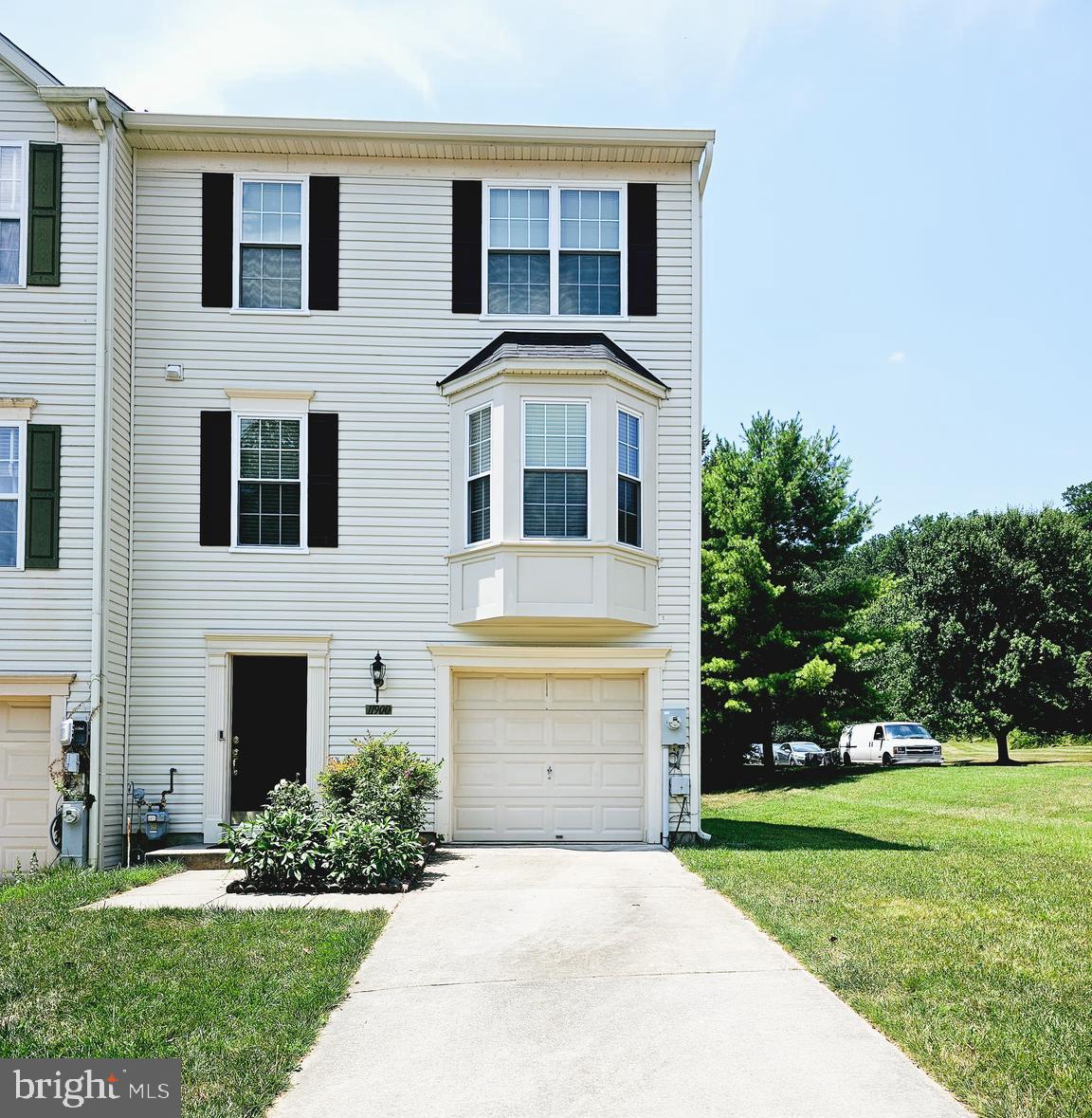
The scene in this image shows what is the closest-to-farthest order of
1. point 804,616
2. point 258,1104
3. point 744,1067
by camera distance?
point 258,1104
point 744,1067
point 804,616

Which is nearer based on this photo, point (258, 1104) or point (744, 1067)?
point (258, 1104)

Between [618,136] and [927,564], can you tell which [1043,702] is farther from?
[618,136]

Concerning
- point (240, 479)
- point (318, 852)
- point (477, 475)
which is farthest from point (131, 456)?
point (318, 852)

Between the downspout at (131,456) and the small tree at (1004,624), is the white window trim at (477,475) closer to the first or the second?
the downspout at (131,456)

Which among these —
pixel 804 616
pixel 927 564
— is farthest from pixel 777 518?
pixel 927 564

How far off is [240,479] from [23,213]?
3.91 meters

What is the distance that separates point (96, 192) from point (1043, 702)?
26442 mm

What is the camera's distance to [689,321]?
581 inches

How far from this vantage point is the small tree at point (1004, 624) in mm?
30969

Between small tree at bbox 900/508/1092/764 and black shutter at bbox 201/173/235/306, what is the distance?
2225cm

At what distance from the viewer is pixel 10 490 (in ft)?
44.5

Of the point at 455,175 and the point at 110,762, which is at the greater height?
the point at 455,175

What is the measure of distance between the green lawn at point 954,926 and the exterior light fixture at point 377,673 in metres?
4.17

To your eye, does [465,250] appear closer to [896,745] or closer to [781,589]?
[781,589]
